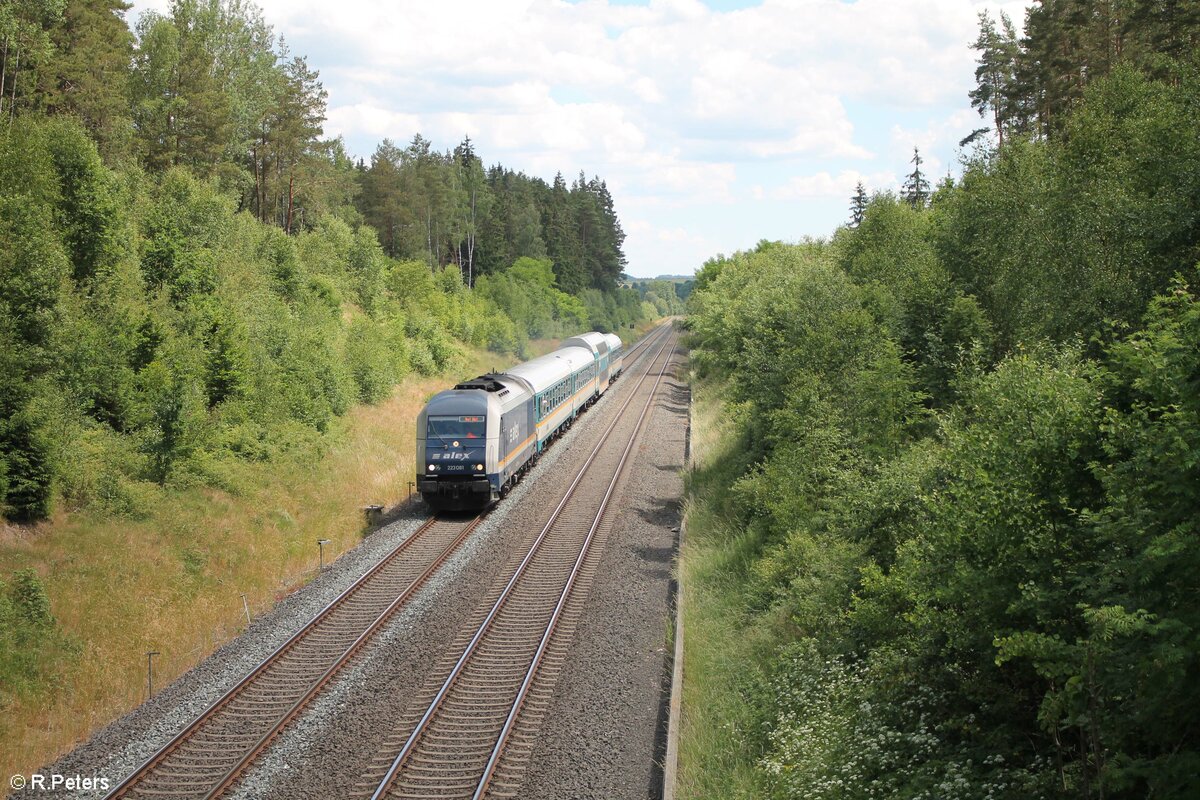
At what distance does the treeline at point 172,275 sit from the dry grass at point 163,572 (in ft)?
2.89

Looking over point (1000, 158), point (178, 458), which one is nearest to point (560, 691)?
point (178, 458)

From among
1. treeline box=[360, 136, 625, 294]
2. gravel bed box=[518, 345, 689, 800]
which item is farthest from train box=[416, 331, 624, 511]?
treeline box=[360, 136, 625, 294]

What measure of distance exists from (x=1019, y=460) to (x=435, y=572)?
1347cm

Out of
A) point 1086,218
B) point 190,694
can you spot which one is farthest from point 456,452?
point 1086,218

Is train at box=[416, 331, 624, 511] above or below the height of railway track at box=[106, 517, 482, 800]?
above

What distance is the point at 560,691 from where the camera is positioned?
1388 centimetres

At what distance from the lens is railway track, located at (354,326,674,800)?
11.5 meters

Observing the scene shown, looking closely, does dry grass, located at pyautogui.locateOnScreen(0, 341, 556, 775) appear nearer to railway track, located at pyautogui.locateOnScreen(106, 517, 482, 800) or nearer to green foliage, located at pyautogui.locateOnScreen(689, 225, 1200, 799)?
railway track, located at pyautogui.locateOnScreen(106, 517, 482, 800)

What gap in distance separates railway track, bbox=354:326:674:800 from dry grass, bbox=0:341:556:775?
184 inches

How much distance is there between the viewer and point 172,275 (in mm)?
28234

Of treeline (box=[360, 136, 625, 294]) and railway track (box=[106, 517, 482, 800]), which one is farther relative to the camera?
treeline (box=[360, 136, 625, 294])

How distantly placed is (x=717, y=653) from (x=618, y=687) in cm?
202

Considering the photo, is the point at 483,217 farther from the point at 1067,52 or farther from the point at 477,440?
the point at 477,440

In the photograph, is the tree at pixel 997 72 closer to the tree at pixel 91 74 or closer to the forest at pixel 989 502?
the forest at pixel 989 502
